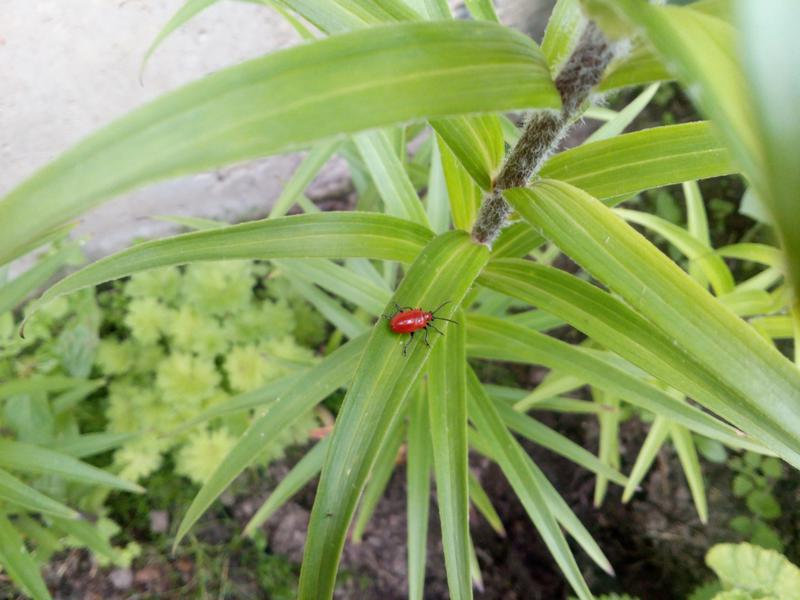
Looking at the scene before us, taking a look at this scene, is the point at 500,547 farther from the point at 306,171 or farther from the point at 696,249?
the point at 306,171

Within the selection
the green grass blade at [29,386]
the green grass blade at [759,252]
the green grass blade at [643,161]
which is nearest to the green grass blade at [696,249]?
the green grass blade at [759,252]

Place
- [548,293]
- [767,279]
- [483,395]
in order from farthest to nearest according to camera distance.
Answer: [767,279] < [483,395] < [548,293]

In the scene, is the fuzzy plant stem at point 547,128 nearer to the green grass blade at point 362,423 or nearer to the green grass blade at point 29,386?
the green grass blade at point 362,423

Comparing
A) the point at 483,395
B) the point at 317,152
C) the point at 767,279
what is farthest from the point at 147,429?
the point at 767,279

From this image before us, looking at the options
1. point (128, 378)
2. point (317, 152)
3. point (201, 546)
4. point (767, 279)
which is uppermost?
point (767, 279)

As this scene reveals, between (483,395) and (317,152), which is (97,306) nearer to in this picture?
(317,152)

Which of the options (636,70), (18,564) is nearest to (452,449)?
(636,70)

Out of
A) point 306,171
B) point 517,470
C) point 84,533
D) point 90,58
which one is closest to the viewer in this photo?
point 517,470
